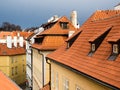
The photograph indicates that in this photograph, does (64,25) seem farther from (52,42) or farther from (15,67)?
(15,67)

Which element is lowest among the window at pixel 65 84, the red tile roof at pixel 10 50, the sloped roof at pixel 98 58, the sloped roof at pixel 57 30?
the red tile roof at pixel 10 50

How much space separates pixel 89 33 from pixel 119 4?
33.1 feet

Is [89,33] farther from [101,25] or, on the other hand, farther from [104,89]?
[104,89]

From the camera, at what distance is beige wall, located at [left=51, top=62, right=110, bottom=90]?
12.2 meters

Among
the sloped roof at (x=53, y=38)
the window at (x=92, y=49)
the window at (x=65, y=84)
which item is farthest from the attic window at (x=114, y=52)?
the sloped roof at (x=53, y=38)

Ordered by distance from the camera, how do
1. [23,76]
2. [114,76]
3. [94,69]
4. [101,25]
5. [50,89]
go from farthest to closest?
[23,76]
[50,89]
[101,25]
[94,69]
[114,76]

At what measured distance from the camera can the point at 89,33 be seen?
53.5 feet

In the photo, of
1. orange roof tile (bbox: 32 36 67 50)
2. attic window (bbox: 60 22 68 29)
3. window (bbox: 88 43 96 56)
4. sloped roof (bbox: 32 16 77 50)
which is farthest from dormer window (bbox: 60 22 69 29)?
window (bbox: 88 43 96 56)

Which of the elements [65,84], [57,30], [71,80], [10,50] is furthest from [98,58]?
[10,50]

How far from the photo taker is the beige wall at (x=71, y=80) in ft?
39.9

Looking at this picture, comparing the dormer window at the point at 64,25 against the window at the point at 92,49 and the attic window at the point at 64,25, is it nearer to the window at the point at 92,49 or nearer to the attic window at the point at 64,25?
the attic window at the point at 64,25

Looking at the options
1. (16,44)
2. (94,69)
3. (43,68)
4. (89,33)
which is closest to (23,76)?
(16,44)

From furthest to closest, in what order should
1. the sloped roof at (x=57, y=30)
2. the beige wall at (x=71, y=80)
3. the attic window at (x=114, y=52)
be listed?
the sloped roof at (x=57, y=30) → the beige wall at (x=71, y=80) → the attic window at (x=114, y=52)

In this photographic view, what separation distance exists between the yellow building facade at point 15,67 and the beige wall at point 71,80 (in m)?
34.4
